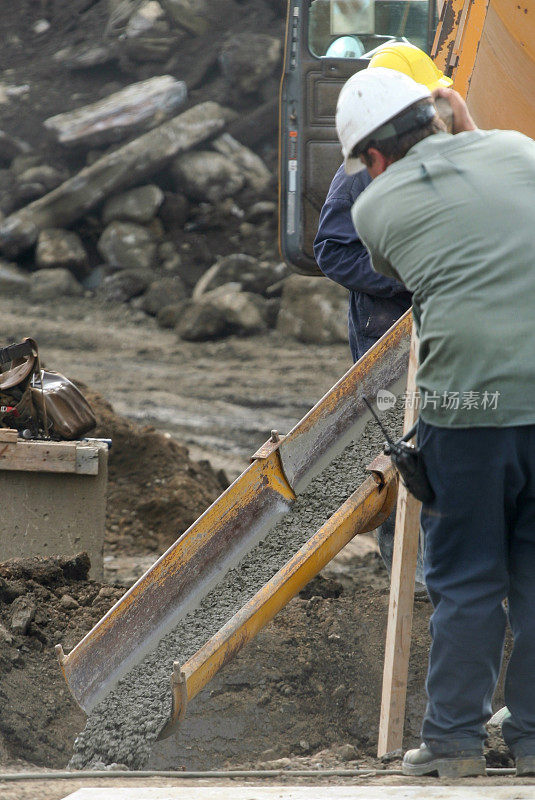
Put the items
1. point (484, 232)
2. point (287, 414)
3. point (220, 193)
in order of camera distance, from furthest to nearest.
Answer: point (220, 193)
point (287, 414)
point (484, 232)

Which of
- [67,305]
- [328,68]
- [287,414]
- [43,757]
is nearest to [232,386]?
[287,414]

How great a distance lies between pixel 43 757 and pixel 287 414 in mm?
6530

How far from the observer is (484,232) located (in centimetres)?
245

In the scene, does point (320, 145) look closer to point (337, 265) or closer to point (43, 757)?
point (337, 265)

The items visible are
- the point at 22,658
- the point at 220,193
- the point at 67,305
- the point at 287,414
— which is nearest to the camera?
the point at 22,658

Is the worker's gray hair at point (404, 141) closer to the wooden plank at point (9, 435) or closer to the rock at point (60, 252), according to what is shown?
the wooden plank at point (9, 435)

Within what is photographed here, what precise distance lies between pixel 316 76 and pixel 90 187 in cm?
775

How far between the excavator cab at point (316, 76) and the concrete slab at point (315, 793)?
4453 millimetres

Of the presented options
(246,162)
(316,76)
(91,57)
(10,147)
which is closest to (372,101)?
(316,76)

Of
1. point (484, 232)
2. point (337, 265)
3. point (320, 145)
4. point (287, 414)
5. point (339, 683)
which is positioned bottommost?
point (287, 414)

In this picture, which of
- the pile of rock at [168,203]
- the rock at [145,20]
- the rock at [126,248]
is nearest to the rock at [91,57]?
the pile of rock at [168,203]

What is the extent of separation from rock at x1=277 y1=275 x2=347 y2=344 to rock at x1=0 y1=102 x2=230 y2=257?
3.57 meters

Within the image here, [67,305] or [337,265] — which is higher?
[337,265]

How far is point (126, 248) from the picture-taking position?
534 inches
